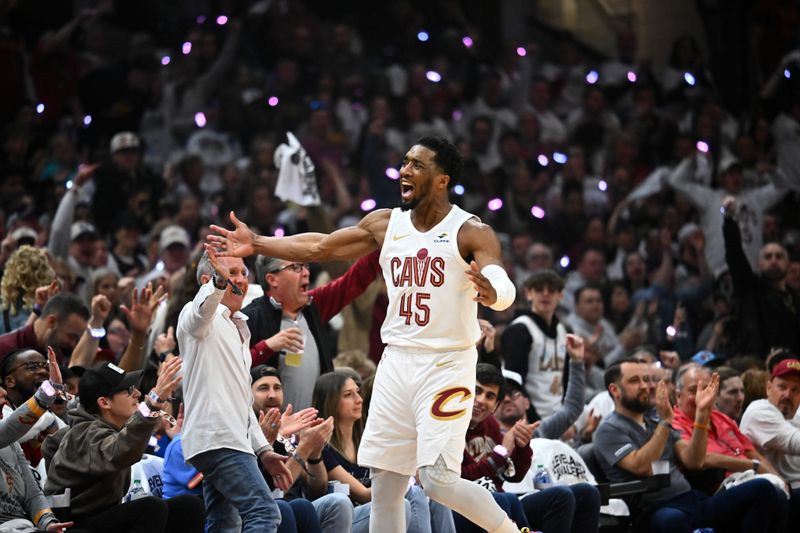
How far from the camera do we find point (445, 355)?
6.09 m

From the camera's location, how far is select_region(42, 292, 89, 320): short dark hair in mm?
7836

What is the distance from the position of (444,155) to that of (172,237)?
497cm

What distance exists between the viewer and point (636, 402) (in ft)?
27.6

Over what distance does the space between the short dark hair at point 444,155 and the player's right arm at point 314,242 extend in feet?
1.22

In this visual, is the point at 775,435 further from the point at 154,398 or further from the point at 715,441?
the point at 154,398

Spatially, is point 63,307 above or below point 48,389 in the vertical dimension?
above

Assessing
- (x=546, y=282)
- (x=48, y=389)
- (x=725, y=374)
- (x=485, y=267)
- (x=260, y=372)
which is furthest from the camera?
(x=546, y=282)

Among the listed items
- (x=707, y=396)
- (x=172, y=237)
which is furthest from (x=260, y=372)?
(x=172, y=237)

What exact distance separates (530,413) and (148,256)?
4014mm

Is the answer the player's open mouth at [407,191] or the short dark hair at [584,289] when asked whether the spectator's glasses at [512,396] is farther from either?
the short dark hair at [584,289]

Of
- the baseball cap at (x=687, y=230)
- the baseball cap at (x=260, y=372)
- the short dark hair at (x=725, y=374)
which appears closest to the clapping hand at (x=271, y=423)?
the baseball cap at (x=260, y=372)

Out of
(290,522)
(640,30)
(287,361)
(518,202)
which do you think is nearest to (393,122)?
(518,202)

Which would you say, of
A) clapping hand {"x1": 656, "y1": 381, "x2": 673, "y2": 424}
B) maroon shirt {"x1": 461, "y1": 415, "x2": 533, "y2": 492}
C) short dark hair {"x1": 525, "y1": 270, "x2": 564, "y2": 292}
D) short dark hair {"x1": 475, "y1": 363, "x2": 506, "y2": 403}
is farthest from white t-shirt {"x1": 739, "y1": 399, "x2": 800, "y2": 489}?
short dark hair {"x1": 475, "y1": 363, "x2": 506, "y2": 403}

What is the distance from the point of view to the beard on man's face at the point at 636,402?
8398 millimetres
